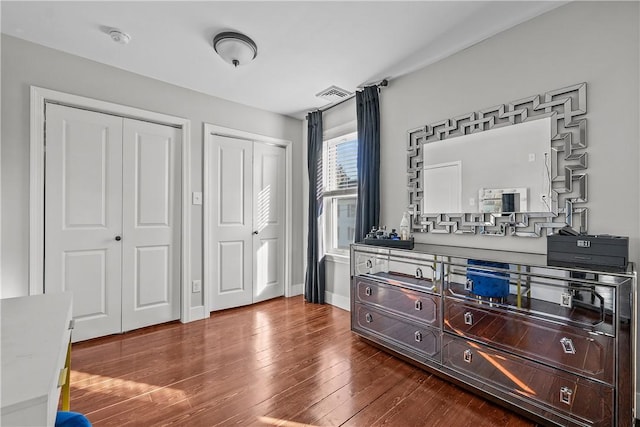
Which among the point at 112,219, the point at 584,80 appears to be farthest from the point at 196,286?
the point at 584,80

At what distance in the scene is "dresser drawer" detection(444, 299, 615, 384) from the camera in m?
1.42

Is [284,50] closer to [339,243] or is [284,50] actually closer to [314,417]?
[339,243]

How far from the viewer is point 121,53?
2.49 m

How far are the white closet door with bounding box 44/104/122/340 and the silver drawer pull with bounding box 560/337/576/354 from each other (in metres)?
3.46

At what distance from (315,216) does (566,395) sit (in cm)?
279

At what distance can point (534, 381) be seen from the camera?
5.22ft

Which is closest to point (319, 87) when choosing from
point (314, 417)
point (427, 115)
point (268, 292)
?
point (427, 115)

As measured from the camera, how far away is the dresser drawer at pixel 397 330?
206 cm

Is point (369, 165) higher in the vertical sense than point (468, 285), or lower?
higher

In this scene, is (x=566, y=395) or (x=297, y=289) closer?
(x=566, y=395)

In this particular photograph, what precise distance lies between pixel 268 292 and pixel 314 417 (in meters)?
2.31

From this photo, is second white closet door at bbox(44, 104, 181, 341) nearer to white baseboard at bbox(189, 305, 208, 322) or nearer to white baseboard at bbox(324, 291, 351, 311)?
white baseboard at bbox(189, 305, 208, 322)

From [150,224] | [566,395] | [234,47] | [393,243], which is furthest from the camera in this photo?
[150,224]

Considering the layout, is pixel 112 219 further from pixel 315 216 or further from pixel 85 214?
pixel 315 216
